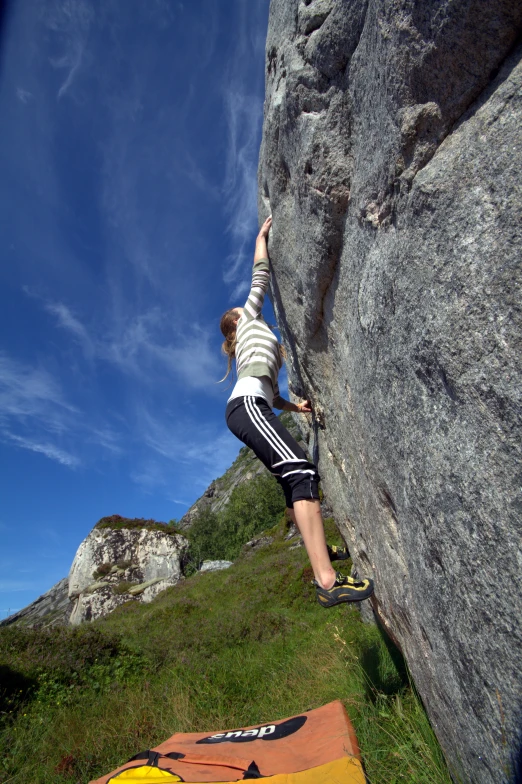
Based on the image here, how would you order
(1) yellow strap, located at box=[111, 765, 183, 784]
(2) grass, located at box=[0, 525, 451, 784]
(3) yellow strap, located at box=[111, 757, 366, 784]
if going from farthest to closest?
(2) grass, located at box=[0, 525, 451, 784] → (1) yellow strap, located at box=[111, 765, 183, 784] → (3) yellow strap, located at box=[111, 757, 366, 784]

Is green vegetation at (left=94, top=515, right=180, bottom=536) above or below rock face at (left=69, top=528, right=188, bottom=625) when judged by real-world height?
above

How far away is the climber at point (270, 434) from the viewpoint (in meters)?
3.56

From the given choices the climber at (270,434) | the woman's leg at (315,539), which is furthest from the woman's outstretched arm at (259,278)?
the woman's leg at (315,539)

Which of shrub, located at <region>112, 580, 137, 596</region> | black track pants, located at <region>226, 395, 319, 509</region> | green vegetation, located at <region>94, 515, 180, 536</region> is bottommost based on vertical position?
black track pants, located at <region>226, 395, 319, 509</region>

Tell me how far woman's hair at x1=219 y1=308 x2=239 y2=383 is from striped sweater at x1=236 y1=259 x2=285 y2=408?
1.61 ft

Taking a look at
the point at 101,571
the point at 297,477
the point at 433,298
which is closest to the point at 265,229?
the point at 297,477

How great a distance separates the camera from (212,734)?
4.05m

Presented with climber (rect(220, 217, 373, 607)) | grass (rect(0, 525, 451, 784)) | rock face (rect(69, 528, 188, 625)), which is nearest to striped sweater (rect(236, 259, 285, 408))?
climber (rect(220, 217, 373, 607))

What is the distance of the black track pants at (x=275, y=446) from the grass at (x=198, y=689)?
198 cm

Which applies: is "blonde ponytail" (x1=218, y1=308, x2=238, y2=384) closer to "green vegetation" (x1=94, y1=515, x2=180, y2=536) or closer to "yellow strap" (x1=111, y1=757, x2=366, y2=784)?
"yellow strap" (x1=111, y1=757, x2=366, y2=784)

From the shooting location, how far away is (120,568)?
23.3 metres

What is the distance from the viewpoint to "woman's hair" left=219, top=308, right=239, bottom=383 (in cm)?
552

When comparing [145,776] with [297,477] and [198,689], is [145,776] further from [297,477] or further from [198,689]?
[198,689]

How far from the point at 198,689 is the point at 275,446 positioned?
400 cm
